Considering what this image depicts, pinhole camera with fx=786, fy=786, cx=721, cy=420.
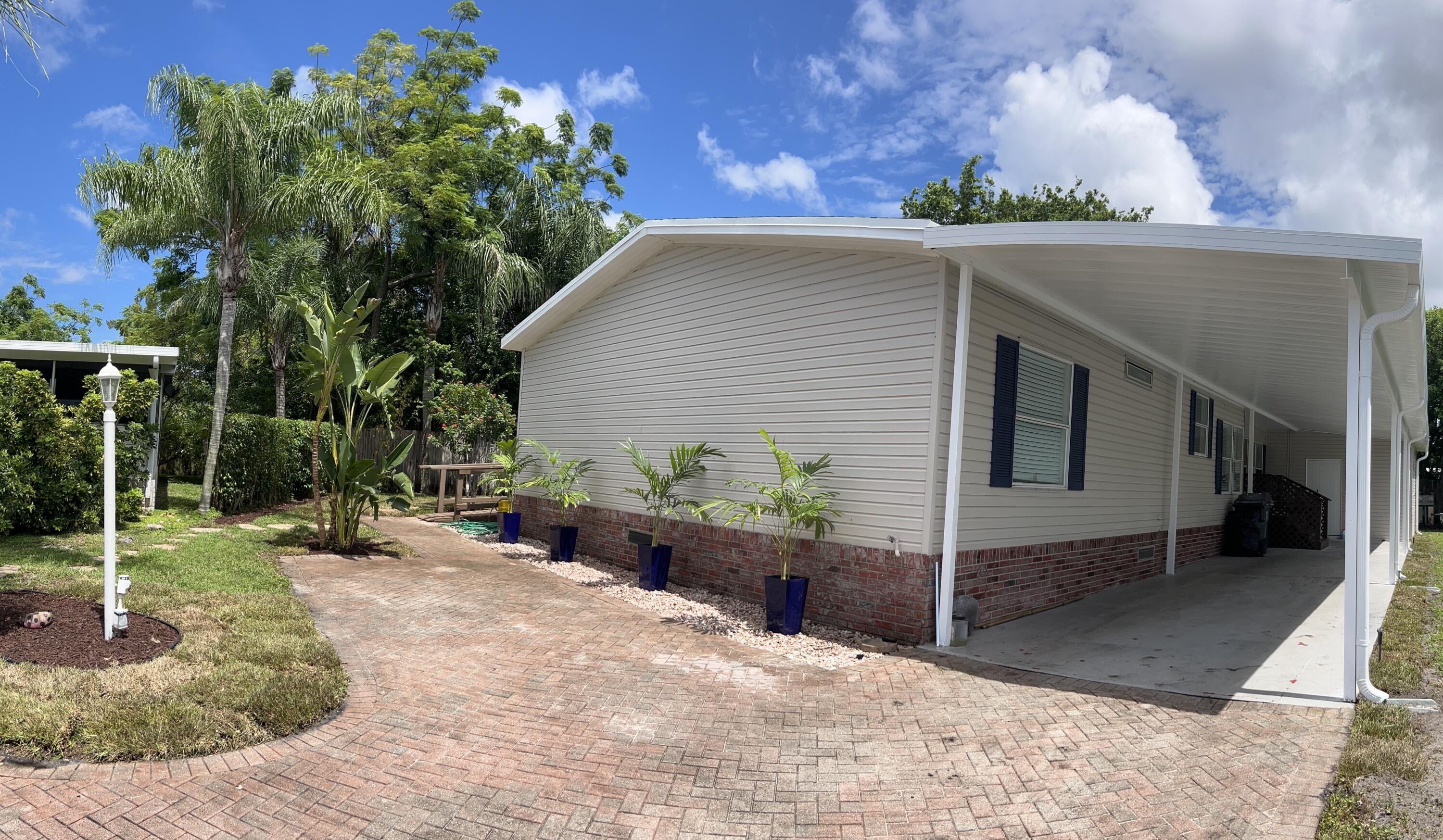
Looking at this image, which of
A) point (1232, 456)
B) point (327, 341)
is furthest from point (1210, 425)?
point (327, 341)

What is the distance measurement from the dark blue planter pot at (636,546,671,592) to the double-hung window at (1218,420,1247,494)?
35.8 feet

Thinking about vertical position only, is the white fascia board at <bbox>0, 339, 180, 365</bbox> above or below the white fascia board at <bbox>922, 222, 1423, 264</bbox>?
below

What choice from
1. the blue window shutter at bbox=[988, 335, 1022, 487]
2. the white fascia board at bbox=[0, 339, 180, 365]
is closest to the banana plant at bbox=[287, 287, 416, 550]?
the white fascia board at bbox=[0, 339, 180, 365]

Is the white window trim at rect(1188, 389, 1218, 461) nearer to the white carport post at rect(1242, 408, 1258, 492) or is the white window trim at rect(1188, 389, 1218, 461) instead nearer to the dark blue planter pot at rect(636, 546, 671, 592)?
the white carport post at rect(1242, 408, 1258, 492)

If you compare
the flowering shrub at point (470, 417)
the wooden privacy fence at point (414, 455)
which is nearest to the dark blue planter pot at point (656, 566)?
the flowering shrub at point (470, 417)

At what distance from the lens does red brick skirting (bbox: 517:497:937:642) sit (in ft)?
22.5

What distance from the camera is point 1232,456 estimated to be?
1550cm

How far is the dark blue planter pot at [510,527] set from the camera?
1266 cm

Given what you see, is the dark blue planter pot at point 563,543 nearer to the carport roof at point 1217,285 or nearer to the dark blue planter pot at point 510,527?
the dark blue planter pot at point 510,527

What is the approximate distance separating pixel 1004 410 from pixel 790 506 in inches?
93.7

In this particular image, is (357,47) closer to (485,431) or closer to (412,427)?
(412,427)

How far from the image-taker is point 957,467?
22.1 ft

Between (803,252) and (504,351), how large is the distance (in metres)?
16.9

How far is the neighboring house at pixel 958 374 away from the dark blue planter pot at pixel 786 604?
45 centimetres
